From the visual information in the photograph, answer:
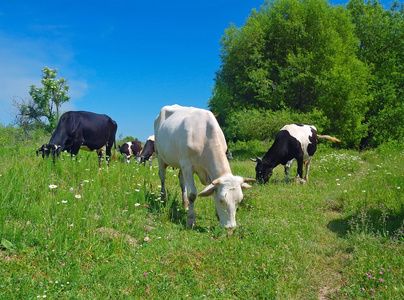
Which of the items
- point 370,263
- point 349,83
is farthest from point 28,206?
point 349,83

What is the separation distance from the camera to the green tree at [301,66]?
21.7 meters

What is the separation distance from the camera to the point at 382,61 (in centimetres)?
2770

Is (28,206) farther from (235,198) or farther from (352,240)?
(352,240)

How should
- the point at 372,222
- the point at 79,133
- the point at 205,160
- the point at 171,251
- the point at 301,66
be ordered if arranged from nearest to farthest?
the point at 171,251 < the point at 372,222 < the point at 205,160 < the point at 79,133 < the point at 301,66

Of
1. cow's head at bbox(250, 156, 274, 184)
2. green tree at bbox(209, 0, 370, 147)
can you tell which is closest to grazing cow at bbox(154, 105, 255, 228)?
cow's head at bbox(250, 156, 274, 184)

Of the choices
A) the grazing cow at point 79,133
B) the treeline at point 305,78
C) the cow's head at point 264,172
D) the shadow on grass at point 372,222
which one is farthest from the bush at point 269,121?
the shadow on grass at point 372,222

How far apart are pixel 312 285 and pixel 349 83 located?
67.3 ft

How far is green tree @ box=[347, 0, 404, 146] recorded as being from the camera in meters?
25.0

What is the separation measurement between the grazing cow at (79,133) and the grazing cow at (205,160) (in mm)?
4019

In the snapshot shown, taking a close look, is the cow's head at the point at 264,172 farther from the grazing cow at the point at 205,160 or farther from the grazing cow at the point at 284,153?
the grazing cow at the point at 205,160

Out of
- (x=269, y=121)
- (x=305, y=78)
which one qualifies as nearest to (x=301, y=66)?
(x=305, y=78)

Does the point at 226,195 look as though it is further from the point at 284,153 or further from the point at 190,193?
the point at 284,153

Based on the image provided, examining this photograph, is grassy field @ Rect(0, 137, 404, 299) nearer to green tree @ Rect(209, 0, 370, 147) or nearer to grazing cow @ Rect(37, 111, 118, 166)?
grazing cow @ Rect(37, 111, 118, 166)

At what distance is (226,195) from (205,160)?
109 cm
